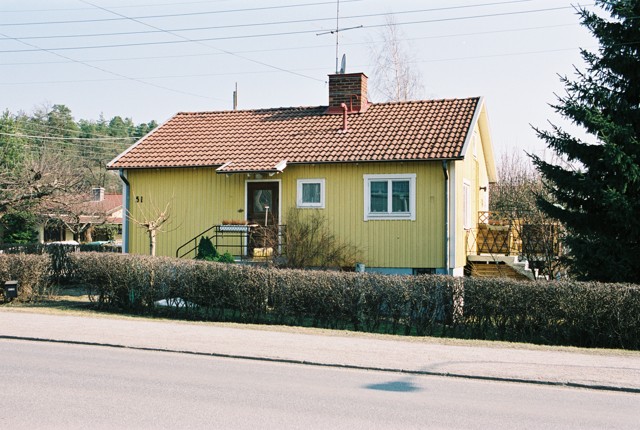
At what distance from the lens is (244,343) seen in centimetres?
1341

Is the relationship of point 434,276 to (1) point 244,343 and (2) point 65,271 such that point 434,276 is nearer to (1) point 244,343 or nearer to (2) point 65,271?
(1) point 244,343

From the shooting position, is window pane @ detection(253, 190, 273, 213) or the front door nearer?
the front door

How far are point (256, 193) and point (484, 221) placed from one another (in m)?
8.92

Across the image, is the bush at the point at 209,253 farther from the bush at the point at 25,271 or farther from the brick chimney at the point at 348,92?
the brick chimney at the point at 348,92

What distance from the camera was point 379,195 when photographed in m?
22.1

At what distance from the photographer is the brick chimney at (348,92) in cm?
2498

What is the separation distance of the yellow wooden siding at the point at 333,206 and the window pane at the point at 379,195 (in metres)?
0.35

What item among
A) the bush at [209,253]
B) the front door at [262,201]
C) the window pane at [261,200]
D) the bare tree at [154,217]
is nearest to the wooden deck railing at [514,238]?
the front door at [262,201]

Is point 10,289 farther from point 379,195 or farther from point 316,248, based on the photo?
point 379,195

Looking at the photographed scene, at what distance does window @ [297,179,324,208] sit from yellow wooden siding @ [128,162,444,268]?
20 centimetres

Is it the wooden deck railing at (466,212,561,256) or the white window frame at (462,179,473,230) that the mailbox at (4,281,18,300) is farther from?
the wooden deck railing at (466,212,561,256)

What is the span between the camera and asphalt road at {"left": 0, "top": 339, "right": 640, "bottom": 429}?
7719 millimetres

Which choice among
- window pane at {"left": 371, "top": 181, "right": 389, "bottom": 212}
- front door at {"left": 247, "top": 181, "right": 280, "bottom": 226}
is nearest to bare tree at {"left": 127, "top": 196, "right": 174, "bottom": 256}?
front door at {"left": 247, "top": 181, "right": 280, "bottom": 226}

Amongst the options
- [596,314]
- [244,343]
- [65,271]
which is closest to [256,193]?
[65,271]
